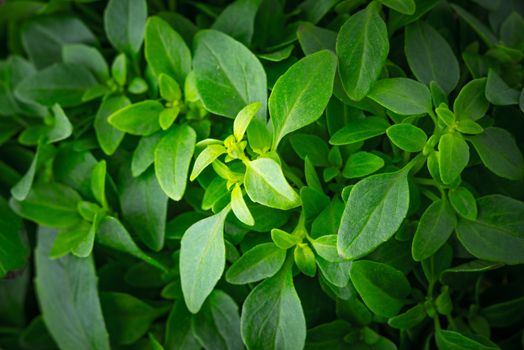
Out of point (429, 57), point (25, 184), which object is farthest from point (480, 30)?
point (25, 184)

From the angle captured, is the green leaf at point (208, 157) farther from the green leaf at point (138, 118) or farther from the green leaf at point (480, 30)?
the green leaf at point (480, 30)

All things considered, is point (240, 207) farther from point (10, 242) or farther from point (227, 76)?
point (10, 242)

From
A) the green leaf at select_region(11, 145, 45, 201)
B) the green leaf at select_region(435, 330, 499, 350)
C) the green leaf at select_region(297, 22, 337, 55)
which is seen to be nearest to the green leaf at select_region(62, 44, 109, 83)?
the green leaf at select_region(11, 145, 45, 201)

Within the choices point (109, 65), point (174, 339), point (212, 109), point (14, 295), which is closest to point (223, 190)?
point (212, 109)

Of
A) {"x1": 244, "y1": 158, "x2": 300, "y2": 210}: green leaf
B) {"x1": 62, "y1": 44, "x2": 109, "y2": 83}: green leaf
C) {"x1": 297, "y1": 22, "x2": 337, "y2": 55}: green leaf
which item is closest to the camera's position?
{"x1": 244, "y1": 158, "x2": 300, "y2": 210}: green leaf

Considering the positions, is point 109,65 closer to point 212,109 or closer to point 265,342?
point 212,109

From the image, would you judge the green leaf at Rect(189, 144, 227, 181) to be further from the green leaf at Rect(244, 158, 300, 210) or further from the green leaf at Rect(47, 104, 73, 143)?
the green leaf at Rect(47, 104, 73, 143)
